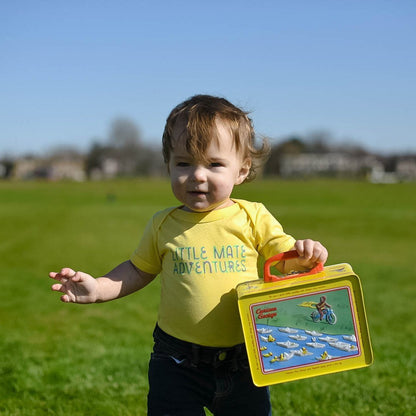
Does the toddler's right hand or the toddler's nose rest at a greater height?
the toddler's nose

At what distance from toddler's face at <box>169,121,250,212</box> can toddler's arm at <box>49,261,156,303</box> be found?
18.9 inches

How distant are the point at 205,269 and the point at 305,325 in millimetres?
508

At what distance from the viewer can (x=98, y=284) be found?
2.64 meters

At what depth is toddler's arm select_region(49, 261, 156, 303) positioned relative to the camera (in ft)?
8.38

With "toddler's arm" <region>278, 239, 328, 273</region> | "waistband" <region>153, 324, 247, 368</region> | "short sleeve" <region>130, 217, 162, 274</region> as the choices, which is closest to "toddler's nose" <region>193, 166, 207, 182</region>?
"short sleeve" <region>130, 217, 162, 274</region>

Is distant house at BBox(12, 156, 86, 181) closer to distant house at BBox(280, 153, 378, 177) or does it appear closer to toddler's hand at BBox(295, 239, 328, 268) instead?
distant house at BBox(280, 153, 378, 177)

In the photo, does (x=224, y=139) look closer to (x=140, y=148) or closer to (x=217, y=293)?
(x=217, y=293)

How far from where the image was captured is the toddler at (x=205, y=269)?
2508 millimetres

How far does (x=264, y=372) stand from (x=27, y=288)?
318 inches

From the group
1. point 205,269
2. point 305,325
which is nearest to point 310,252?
point 305,325

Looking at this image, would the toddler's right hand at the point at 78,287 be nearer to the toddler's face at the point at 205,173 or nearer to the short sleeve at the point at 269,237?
the toddler's face at the point at 205,173

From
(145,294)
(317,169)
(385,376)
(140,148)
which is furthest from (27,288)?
(317,169)

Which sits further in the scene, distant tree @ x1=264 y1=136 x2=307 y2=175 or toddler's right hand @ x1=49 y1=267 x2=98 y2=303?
distant tree @ x1=264 y1=136 x2=307 y2=175

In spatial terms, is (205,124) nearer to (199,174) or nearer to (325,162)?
(199,174)
